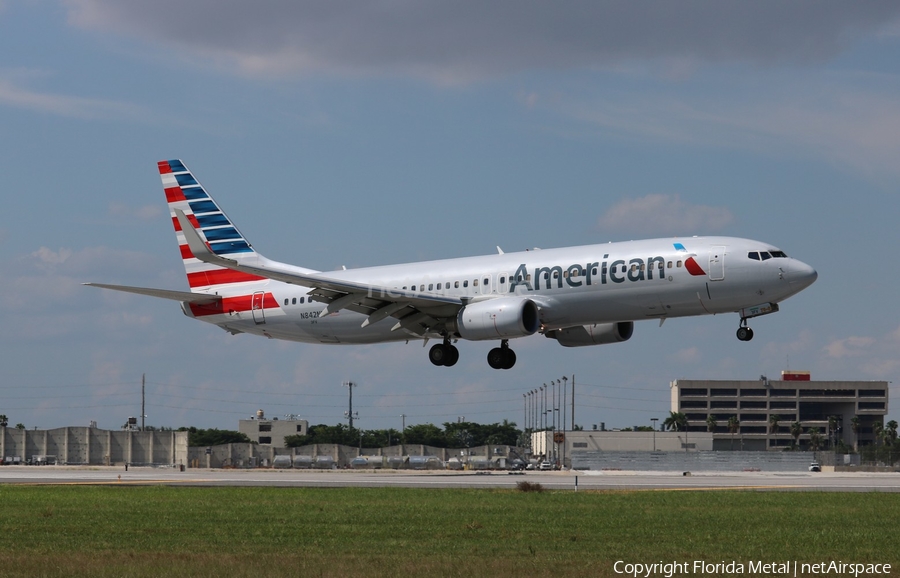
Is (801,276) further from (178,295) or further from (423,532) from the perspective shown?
(178,295)

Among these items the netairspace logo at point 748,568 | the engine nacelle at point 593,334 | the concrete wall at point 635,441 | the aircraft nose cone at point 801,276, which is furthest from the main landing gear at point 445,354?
the concrete wall at point 635,441

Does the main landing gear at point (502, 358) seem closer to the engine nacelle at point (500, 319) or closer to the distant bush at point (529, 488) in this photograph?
the engine nacelle at point (500, 319)

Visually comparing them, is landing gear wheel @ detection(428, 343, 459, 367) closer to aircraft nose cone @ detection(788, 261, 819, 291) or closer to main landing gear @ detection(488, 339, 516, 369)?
main landing gear @ detection(488, 339, 516, 369)

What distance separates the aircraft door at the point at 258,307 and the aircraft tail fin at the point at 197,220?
4.71 meters

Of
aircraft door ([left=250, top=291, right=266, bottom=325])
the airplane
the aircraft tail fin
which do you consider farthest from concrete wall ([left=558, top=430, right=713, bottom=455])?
aircraft door ([left=250, top=291, right=266, bottom=325])

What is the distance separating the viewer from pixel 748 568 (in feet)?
76.8

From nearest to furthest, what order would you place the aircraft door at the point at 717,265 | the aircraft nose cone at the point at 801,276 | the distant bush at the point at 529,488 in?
the distant bush at the point at 529,488
the aircraft nose cone at the point at 801,276
the aircraft door at the point at 717,265

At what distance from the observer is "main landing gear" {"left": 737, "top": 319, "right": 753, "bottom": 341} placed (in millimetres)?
49125

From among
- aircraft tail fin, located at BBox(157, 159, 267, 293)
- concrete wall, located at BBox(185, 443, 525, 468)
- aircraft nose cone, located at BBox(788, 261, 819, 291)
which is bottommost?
concrete wall, located at BBox(185, 443, 525, 468)

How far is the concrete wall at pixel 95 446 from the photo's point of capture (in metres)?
159

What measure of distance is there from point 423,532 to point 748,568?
9482 millimetres

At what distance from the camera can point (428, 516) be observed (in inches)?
1361

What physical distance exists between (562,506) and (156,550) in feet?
52.5

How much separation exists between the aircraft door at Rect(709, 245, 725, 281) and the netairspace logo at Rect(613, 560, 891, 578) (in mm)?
24324
